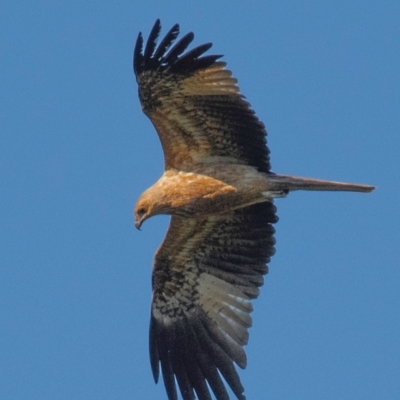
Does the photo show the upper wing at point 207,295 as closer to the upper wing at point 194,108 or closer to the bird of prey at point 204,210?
the bird of prey at point 204,210

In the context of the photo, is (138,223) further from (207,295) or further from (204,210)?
(207,295)

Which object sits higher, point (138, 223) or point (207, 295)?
point (138, 223)

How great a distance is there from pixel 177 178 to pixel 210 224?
3.18 feet

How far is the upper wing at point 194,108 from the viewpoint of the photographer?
40.4ft

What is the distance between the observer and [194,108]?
1260cm

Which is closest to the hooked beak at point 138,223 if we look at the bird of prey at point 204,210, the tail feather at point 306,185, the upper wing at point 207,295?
the bird of prey at point 204,210

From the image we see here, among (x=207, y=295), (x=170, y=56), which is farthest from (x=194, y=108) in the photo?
(x=207, y=295)

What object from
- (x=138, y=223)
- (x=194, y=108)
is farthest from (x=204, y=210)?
(x=194, y=108)

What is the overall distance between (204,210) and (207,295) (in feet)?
4.44

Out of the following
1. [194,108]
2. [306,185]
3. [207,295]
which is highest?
[194,108]

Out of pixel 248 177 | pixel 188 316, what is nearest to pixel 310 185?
pixel 248 177

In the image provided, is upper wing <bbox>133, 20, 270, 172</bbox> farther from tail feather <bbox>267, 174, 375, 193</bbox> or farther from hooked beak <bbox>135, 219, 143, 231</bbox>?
hooked beak <bbox>135, 219, 143, 231</bbox>

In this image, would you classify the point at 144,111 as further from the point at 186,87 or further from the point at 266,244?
the point at 266,244

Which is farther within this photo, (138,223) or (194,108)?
(138,223)
